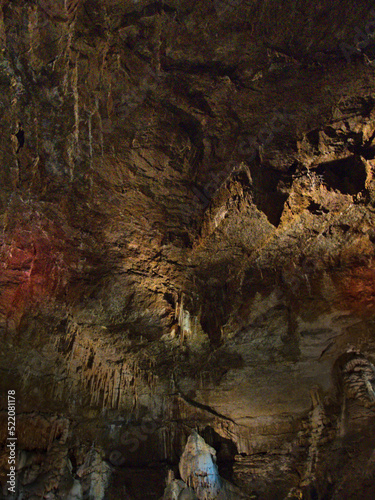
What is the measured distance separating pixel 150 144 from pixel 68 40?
185cm

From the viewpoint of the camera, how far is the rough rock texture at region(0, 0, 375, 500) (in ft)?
16.4

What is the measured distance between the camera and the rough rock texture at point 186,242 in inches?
197

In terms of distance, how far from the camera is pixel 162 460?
28.5 feet

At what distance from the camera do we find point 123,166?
5.86m

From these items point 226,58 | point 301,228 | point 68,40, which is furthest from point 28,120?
point 301,228

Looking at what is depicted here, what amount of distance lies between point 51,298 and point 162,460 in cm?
534

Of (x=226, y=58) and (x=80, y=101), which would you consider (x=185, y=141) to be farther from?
(x=80, y=101)

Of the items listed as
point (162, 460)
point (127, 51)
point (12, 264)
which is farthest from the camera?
point (162, 460)

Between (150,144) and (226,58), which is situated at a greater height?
(226,58)

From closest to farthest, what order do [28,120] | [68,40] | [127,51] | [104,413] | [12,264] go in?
[68,40] → [127,51] → [28,120] → [12,264] → [104,413]

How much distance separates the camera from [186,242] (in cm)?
658

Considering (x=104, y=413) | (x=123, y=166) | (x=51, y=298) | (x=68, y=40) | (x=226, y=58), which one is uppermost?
(x=226, y=58)

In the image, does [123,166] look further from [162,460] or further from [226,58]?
[162,460]

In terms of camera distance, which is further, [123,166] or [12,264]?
[12,264]
